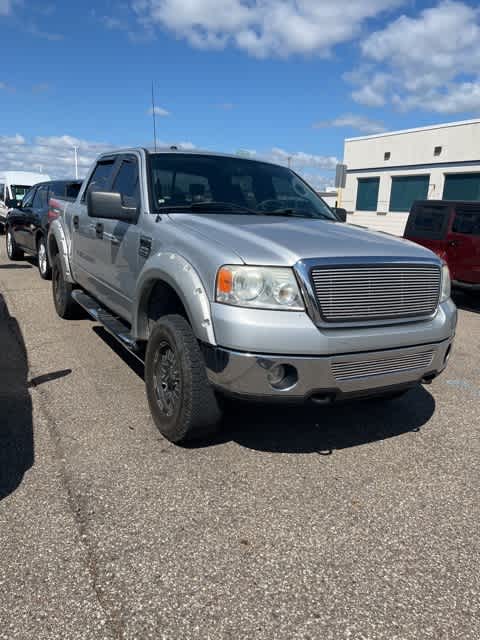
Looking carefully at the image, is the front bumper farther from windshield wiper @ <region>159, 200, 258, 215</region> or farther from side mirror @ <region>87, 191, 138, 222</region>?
side mirror @ <region>87, 191, 138, 222</region>

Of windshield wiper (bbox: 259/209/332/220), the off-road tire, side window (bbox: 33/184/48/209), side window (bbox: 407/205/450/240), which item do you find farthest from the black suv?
side window (bbox: 407/205/450/240)

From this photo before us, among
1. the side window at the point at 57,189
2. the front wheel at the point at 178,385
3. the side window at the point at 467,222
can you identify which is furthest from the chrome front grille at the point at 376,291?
the side window at the point at 57,189

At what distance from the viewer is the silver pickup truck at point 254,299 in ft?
9.18

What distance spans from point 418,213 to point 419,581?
8436 millimetres

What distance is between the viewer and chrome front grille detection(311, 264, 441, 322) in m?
2.85

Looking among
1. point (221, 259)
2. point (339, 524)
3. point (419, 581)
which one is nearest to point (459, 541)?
point (419, 581)

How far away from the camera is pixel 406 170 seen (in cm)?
2541

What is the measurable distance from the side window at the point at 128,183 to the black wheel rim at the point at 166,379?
127 cm

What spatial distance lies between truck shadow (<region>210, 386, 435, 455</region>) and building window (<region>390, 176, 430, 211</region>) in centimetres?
2250

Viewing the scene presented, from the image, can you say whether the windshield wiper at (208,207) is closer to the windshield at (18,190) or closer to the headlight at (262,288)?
the headlight at (262,288)

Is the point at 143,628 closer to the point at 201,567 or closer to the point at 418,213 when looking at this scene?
the point at 201,567

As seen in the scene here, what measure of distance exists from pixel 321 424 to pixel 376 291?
4.16ft

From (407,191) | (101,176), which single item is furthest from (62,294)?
(407,191)

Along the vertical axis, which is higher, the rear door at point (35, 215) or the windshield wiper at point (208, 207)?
the windshield wiper at point (208, 207)
